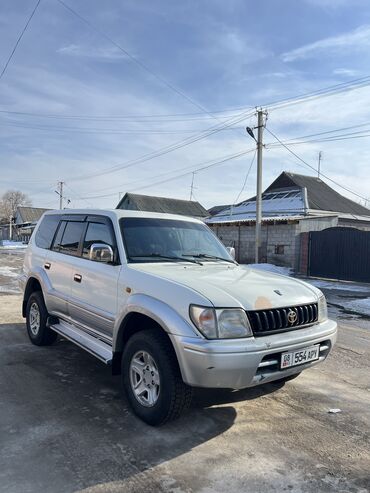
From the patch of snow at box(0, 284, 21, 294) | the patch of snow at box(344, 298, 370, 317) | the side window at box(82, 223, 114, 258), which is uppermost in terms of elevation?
the side window at box(82, 223, 114, 258)

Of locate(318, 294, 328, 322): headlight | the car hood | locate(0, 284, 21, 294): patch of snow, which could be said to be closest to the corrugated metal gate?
locate(0, 284, 21, 294): patch of snow

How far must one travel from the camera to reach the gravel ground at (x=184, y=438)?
2.81 metres

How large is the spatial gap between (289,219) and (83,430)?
60.7 ft

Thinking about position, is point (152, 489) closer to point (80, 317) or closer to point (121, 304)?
point (121, 304)

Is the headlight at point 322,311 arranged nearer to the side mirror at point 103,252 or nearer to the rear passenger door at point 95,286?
the rear passenger door at point 95,286

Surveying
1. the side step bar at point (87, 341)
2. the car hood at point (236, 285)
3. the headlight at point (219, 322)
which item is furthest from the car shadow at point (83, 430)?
the car hood at point (236, 285)

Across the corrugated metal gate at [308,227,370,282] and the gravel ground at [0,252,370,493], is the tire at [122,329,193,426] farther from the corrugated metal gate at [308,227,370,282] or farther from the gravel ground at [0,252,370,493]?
the corrugated metal gate at [308,227,370,282]

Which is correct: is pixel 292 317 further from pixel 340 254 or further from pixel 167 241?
pixel 340 254

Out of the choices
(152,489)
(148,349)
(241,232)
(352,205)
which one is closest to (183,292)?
(148,349)

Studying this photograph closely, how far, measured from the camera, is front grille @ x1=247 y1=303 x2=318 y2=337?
3387 millimetres

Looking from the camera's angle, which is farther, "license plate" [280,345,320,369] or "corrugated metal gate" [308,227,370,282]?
"corrugated metal gate" [308,227,370,282]

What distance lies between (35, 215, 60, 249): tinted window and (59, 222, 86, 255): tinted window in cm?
47

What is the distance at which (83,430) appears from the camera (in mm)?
3471

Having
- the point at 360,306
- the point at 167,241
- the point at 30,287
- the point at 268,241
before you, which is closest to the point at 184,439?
the point at 167,241
